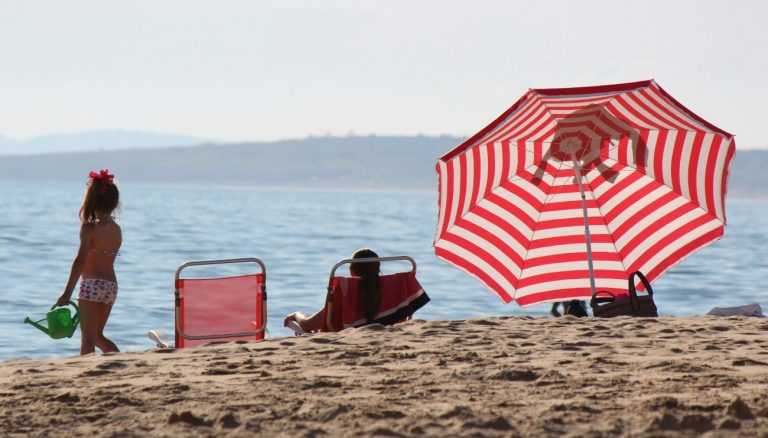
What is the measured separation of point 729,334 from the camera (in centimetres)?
679

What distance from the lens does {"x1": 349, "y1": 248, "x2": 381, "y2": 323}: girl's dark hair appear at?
712 centimetres

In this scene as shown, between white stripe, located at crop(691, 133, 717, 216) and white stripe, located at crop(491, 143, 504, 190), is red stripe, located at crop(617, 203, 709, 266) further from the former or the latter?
white stripe, located at crop(491, 143, 504, 190)

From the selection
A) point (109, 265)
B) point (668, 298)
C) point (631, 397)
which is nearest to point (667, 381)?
point (631, 397)

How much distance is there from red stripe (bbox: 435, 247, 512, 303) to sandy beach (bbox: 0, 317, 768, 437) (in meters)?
0.57

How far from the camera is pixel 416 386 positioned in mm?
5023

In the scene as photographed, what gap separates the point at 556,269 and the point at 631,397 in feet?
9.43

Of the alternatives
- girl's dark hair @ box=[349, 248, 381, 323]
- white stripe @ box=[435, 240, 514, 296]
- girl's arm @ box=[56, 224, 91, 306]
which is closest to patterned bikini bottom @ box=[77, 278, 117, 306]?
girl's arm @ box=[56, 224, 91, 306]

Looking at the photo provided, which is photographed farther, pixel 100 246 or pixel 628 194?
pixel 628 194

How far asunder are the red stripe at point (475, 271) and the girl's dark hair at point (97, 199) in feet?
6.96

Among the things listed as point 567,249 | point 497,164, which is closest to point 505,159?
point 497,164

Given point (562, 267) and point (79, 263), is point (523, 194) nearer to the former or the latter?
point (562, 267)

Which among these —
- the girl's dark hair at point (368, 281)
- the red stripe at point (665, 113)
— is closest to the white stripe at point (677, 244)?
the red stripe at point (665, 113)

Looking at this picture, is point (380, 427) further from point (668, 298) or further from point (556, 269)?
point (668, 298)

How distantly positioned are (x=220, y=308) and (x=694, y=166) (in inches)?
122
